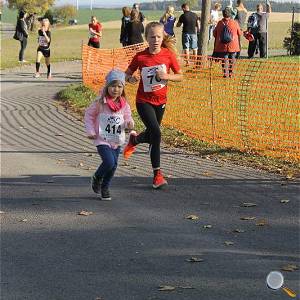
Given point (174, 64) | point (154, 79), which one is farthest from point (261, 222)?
point (174, 64)

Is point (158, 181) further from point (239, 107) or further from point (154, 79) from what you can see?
point (239, 107)

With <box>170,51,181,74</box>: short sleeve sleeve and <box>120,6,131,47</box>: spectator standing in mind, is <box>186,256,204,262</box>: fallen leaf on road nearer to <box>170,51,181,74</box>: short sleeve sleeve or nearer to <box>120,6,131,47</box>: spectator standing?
<box>170,51,181,74</box>: short sleeve sleeve

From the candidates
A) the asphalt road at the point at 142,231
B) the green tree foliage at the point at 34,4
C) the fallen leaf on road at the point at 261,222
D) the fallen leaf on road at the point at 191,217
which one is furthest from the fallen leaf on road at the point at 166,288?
the green tree foliage at the point at 34,4

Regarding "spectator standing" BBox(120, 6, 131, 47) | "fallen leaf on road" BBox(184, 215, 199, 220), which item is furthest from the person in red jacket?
"fallen leaf on road" BBox(184, 215, 199, 220)

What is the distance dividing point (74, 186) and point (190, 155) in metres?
2.59

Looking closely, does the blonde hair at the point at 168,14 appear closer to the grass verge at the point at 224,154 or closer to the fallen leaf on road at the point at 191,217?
the grass verge at the point at 224,154

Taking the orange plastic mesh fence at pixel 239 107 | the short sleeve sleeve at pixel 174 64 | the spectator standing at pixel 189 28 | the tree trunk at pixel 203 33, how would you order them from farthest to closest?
the spectator standing at pixel 189 28
the tree trunk at pixel 203 33
the orange plastic mesh fence at pixel 239 107
the short sleeve sleeve at pixel 174 64

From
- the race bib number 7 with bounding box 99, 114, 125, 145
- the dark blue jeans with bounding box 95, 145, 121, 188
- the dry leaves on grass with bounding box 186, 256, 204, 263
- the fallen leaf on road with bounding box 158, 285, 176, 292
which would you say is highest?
the race bib number 7 with bounding box 99, 114, 125, 145

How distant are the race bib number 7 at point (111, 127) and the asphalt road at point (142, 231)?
2.11 ft

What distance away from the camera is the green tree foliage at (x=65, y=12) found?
115 m

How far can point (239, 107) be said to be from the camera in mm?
14570

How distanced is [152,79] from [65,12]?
10783cm

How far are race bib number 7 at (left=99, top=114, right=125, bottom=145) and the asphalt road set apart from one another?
64cm

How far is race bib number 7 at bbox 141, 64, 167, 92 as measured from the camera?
31.3ft
